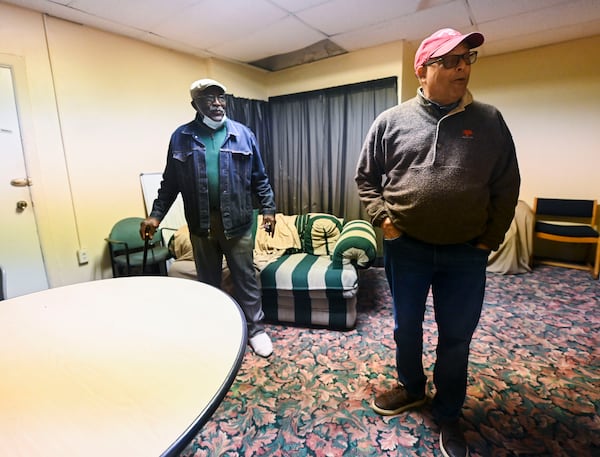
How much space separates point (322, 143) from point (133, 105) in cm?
192

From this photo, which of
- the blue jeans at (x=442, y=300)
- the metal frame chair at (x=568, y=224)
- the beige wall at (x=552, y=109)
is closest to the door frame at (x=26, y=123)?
the blue jeans at (x=442, y=300)

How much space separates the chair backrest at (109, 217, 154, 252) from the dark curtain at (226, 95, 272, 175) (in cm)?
150

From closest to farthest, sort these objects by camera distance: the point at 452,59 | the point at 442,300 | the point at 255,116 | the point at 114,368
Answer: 1. the point at 114,368
2. the point at 452,59
3. the point at 442,300
4. the point at 255,116

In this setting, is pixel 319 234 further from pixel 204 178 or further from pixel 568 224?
pixel 568 224

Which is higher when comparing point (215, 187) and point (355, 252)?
point (215, 187)

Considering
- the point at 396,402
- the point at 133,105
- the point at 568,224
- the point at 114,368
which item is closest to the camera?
the point at 114,368

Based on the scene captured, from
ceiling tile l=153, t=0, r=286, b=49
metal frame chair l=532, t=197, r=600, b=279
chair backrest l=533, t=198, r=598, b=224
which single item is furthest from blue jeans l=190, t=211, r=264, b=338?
chair backrest l=533, t=198, r=598, b=224

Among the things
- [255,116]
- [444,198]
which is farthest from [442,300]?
[255,116]

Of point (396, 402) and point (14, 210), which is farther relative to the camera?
point (14, 210)

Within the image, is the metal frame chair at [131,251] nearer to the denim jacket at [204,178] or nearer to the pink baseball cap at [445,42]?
the denim jacket at [204,178]

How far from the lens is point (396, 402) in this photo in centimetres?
146

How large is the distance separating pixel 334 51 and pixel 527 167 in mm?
2446

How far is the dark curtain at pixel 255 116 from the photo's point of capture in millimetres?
3523

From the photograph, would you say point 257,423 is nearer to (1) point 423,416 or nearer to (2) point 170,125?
(1) point 423,416
